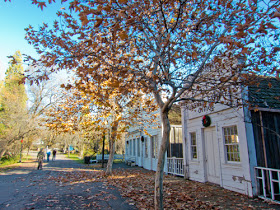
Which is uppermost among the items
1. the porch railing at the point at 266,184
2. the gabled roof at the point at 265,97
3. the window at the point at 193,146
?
the gabled roof at the point at 265,97

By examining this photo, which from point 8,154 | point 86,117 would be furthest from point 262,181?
point 8,154

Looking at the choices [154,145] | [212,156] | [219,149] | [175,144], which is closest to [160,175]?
[219,149]

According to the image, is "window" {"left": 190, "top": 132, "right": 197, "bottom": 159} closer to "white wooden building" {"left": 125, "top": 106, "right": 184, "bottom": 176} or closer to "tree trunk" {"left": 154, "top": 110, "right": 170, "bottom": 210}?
"white wooden building" {"left": 125, "top": 106, "right": 184, "bottom": 176}

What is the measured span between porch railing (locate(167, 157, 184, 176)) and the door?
2436mm

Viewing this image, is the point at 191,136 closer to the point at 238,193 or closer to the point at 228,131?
the point at 228,131

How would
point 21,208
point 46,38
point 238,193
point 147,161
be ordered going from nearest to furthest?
point 21,208 < point 46,38 < point 238,193 < point 147,161

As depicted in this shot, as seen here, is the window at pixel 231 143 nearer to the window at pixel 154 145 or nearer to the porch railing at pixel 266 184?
the porch railing at pixel 266 184

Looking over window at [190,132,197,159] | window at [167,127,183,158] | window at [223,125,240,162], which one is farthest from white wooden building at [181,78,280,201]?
window at [167,127,183,158]

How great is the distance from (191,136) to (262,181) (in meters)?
4.55

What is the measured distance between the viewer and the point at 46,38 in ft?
20.8

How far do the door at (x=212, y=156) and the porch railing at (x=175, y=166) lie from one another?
7.99 ft

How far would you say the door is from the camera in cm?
867

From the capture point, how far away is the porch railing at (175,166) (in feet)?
38.2

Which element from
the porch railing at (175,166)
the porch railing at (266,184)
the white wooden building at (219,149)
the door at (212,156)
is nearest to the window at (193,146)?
the white wooden building at (219,149)
